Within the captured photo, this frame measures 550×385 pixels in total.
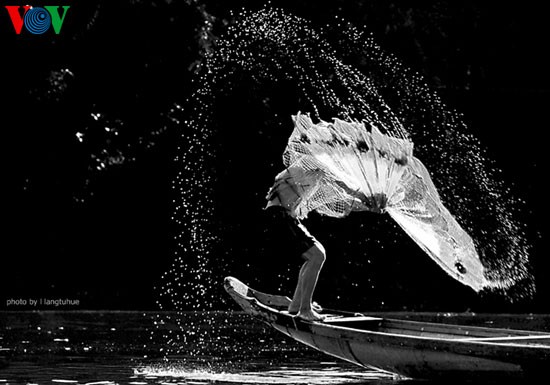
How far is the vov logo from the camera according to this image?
3081cm

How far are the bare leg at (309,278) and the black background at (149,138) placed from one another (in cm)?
1344

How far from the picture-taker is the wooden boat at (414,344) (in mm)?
12961

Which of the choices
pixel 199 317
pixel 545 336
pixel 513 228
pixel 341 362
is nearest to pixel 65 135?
pixel 199 317

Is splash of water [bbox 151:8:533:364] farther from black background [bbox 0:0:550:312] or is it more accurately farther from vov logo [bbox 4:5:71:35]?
vov logo [bbox 4:5:71:35]

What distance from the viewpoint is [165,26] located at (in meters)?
31.1

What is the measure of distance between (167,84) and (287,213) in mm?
15711

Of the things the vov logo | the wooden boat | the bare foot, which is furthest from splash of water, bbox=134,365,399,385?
the vov logo

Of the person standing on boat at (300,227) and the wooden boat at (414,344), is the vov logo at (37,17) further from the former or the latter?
the person standing on boat at (300,227)

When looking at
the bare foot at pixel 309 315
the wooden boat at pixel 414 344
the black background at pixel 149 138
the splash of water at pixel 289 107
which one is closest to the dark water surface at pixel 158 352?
the wooden boat at pixel 414 344

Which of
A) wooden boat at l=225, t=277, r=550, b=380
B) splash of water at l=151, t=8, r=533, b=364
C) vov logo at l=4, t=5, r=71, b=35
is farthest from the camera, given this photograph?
vov logo at l=4, t=5, r=71, b=35

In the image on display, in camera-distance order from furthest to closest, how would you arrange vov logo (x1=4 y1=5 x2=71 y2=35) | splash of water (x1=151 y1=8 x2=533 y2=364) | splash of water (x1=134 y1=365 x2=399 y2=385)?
vov logo (x1=4 y1=5 x2=71 y2=35)
splash of water (x1=151 y1=8 x2=533 y2=364)
splash of water (x1=134 y1=365 x2=399 y2=385)

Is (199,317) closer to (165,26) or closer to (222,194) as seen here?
(222,194)

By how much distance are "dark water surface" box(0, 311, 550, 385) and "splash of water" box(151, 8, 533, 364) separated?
253 cm

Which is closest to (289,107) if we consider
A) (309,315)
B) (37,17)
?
(37,17)
